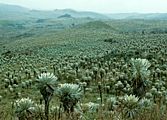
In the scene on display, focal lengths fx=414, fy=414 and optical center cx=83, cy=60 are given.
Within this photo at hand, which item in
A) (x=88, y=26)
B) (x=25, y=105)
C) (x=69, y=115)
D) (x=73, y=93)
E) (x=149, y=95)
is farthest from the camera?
(x=88, y=26)

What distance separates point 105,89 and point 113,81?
2622mm

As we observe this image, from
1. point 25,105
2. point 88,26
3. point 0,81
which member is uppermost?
point 25,105

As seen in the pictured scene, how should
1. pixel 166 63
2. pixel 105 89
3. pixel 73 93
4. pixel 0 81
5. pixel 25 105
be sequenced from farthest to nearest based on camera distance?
pixel 166 63
pixel 0 81
pixel 105 89
pixel 25 105
pixel 73 93

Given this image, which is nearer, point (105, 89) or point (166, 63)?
point (105, 89)

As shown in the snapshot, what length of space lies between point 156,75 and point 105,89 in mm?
4971

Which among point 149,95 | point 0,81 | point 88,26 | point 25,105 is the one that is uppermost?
point 25,105

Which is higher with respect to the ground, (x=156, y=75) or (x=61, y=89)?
(x=61, y=89)

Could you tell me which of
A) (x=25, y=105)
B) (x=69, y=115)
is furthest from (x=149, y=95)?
(x=69, y=115)

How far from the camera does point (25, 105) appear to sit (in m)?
11.6

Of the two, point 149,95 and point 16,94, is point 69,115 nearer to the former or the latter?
point 149,95

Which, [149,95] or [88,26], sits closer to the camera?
[149,95]

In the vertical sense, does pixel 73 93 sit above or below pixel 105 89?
above

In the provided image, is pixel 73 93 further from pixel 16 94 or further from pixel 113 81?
pixel 113 81

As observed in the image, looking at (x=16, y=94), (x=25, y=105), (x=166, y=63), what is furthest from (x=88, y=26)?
(x=25, y=105)
